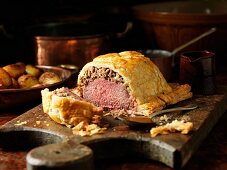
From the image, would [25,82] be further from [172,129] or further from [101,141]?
[172,129]

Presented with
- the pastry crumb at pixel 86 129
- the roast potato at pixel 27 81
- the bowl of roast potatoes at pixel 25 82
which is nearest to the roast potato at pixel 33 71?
the bowl of roast potatoes at pixel 25 82

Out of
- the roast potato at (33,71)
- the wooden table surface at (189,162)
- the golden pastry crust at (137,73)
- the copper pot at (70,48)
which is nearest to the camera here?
the wooden table surface at (189,162)

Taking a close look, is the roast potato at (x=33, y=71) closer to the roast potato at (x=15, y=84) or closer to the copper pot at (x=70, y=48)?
the roast potato at (x=15, y=84)

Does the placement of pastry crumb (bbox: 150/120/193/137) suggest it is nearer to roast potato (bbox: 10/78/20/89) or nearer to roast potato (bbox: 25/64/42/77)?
roast potato (bbox: 10/78/20/89)

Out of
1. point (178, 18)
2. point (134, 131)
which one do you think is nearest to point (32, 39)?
point (178, 18)

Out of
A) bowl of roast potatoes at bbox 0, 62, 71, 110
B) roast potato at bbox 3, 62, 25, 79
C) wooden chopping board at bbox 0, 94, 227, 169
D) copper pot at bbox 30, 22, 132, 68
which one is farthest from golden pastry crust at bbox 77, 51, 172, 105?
copper pot at bbox 30, 22, 132, 68

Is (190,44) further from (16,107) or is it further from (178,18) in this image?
(16,107)

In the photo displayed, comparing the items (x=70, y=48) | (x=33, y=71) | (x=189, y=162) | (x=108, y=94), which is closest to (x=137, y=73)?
(x=108, y=94)
